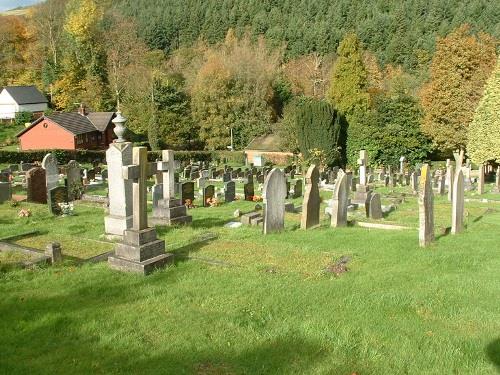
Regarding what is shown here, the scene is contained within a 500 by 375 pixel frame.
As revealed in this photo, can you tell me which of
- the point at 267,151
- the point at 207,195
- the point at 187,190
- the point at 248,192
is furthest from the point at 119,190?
the point at 267,151

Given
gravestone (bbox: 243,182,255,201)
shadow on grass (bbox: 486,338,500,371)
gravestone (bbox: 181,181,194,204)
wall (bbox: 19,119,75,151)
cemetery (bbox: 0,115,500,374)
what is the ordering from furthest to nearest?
wall (bbox: 19,119,75,151)
gravestone (bbox: 243,182,255,201)
gravestone (bbox: 181,181,194,204)
cemetery (bbox: 0,115,500,374)
shadow on grass (bbox: 486,338,500,371)

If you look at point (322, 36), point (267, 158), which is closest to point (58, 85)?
point (267, 158)

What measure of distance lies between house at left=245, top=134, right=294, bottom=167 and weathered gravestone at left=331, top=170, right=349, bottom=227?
2992cm

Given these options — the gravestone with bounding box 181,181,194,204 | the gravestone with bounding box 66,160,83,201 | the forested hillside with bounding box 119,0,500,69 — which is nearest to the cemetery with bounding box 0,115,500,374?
the gravestone with bounding box 181,181,194,204

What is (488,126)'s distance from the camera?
105ft

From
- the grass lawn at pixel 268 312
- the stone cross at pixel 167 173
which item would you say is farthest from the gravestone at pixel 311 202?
the stone cross at pixel 167 173

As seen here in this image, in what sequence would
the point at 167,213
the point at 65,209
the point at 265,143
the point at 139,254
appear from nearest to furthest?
the point at 139,254 < the point at 167,213 < the point at 65,209 < the point at 265,143

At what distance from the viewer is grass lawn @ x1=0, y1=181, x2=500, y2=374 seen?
18.3 ft

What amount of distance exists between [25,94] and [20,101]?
1.31 meters

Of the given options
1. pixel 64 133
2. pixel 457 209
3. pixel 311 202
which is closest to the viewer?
pixel 457 209

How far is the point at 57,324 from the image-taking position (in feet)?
21.7

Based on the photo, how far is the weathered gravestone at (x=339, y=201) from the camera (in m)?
13.0

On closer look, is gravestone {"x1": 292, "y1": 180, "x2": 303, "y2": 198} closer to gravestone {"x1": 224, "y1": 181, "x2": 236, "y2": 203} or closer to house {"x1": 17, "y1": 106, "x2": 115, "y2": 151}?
gravestone {"x1": 224, "y1": 181, "x2": 236, "y2": 203}

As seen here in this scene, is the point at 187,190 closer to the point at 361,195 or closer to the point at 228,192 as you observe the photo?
the point at 228,192
